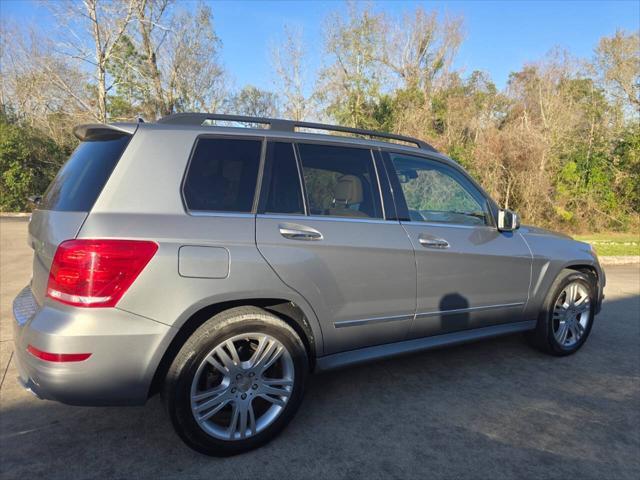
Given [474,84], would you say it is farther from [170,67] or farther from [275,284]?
[275,284]

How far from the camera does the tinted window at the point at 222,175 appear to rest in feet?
7.86

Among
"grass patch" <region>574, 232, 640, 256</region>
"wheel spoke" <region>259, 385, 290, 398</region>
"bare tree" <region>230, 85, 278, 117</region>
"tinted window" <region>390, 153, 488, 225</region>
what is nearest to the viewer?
"wheel spoke" <region>259, 385, 290, 398</region>

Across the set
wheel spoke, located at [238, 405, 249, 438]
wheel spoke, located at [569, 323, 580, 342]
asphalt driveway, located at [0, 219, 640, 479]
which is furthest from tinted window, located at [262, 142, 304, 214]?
wheel spoke, located at [569, 323, 580, 342]

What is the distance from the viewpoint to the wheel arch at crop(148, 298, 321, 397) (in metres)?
2.28

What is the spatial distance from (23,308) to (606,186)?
56.6ft

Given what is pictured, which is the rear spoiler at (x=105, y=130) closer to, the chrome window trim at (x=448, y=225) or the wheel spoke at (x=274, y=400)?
the wheel spoke at (x=274, y=400)

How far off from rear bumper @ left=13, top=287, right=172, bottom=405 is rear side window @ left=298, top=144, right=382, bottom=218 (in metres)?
1.24

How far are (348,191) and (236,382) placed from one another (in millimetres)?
1435

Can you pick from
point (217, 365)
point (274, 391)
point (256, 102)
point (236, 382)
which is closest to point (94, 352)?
point (217, 365)

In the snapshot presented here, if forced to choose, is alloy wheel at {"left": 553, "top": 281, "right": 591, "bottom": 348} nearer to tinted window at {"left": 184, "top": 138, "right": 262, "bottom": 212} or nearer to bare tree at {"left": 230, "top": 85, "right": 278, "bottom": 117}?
tinted window at {"left": 184, "top": 138, "right": 262, "bottom": 212}

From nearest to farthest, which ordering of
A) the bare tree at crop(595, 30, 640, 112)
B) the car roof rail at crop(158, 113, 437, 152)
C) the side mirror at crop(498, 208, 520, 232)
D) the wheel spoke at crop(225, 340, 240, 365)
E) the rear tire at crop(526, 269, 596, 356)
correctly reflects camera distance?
1. the wheel spoke at crop(225, 340, 240, 365)
2. the car roof rail at crop(158, 113, 437, 152)
3. the side mirror at crop(498, 208, 520, 232)
4. the rear tire at crop(526, 269, 596, 356)
5. the bare tree at crop(595, 30, 640, 112)

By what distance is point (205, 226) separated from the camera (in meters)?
2.30

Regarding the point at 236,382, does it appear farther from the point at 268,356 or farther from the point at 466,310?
the point at 466,310

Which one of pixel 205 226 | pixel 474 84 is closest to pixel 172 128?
pixel 205 226
